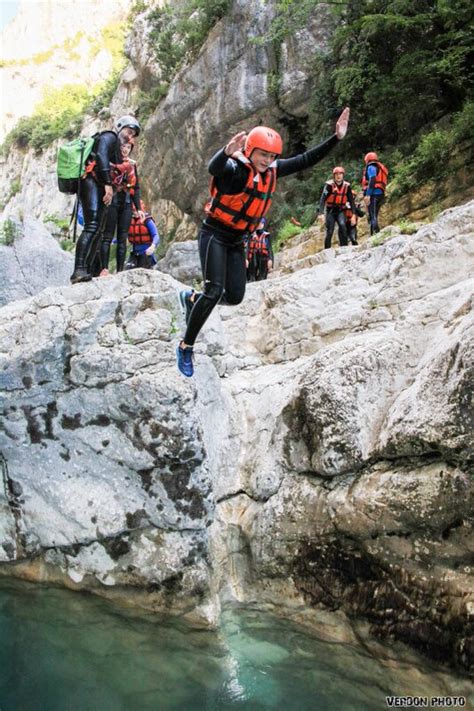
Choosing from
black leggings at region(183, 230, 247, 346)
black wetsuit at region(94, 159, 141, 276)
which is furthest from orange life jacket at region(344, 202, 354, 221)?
black leggings at region(183, 230, 247, 346)

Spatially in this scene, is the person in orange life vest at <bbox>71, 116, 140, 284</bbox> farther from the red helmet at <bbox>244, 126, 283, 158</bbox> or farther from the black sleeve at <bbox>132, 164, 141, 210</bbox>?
the red helmet at <bbox>244, 126, 283, 158</bbox>

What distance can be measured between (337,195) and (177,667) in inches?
361

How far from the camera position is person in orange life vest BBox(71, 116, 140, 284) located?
6.83 meters

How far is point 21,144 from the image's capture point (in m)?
43.3

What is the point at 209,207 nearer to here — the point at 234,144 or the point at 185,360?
the point at 234,144

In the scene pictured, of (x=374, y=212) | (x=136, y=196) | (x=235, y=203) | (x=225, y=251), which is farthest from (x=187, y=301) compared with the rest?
(x=374, y=212)

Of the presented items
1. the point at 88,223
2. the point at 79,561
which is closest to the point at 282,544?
the point at 79,561

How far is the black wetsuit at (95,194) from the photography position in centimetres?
683

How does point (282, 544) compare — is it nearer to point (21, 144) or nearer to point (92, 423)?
point (92, 423)

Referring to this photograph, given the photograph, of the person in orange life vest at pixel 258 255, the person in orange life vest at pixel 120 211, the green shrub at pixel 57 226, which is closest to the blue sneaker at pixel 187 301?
the person in orange life vest at pixel 120 211

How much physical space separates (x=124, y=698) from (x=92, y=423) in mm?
2928

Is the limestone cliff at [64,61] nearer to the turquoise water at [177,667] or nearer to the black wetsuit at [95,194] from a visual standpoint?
the black wetsuit at [95,194]

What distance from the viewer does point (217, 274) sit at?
17.7ft

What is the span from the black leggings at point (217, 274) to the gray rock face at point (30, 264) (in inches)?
237
